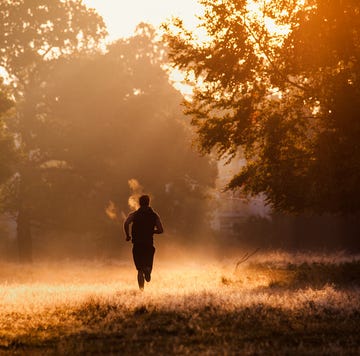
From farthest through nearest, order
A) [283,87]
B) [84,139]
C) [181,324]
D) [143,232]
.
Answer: [84,139], [283,87], [143,232], [181,324]

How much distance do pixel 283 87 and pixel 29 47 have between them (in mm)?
26698

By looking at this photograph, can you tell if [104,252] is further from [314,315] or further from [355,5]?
[314,315]

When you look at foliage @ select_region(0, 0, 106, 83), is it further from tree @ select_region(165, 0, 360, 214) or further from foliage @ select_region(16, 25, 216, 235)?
tree @ select_region(165, 0, 360, 214)

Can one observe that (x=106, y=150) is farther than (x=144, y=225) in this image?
Yes

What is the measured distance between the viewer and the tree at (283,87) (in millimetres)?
18734

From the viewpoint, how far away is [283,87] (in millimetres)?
20922

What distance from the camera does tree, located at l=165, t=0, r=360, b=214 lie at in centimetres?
1873

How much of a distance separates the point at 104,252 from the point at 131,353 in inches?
1774

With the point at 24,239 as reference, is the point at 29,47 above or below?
above

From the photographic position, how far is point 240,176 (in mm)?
22797

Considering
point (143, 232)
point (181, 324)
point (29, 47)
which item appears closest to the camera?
point (181, 324)

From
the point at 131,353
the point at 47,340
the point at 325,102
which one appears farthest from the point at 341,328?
the point at 325,102

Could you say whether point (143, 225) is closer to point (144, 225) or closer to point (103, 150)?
point (144, 225)

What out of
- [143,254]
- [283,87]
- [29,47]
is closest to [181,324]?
[143,254]
